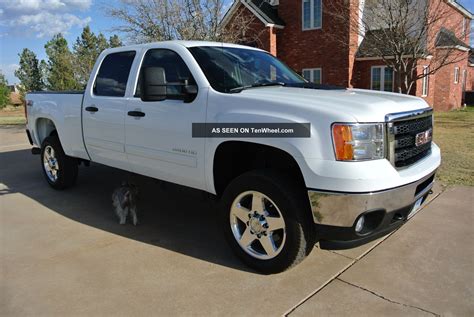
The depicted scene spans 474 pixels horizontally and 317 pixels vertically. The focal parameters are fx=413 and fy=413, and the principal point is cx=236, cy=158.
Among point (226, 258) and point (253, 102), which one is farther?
point (226, 258)

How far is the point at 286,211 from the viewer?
10.8ft

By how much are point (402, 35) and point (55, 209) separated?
10551mm

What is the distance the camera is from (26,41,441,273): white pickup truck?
3.05m

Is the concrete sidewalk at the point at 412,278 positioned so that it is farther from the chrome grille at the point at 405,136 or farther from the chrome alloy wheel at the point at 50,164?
the chrome alloy wheel at the point at 50,164

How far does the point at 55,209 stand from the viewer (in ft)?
18.1

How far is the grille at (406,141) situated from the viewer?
10.6ft

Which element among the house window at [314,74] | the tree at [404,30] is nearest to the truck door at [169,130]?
the tree at [404,30]

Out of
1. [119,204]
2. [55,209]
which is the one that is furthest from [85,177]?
[119,204]

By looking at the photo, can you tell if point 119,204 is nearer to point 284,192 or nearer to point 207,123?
point 207,123

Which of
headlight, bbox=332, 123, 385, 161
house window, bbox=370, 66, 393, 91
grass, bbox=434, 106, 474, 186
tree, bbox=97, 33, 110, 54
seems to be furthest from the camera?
tree, bbox=97, 33, 110, 54

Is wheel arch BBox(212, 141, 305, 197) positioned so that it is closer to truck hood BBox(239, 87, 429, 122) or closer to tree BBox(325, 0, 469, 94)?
truck hood BBox(239, 87, 429, 122)

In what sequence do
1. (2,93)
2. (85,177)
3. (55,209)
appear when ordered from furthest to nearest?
(2,93) → (85,177) → (55,209)

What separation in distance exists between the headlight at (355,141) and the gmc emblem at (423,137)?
746 mm

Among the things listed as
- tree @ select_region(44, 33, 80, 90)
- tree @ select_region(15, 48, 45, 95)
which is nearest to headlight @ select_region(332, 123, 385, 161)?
tree @ select_region(44, 33, 80, 90)
